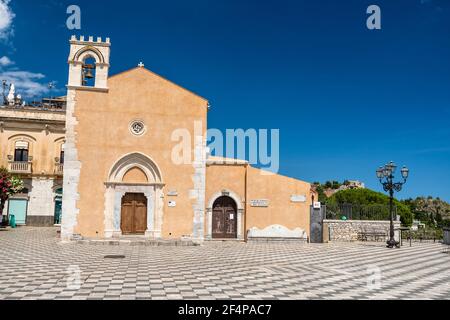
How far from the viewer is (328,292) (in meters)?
9.37

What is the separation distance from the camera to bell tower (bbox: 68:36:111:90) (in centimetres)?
2128

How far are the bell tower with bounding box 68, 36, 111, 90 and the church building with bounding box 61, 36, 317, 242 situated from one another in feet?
0.16

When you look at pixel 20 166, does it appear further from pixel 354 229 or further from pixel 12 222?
pixel 354 229

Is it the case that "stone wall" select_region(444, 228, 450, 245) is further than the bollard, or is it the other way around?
the bollard

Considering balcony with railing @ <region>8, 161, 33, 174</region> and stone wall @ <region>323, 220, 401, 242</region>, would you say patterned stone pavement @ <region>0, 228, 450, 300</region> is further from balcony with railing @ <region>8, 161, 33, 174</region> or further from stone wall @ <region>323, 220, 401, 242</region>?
balcony with railing @ <region>8, 161, 33, 174</region>

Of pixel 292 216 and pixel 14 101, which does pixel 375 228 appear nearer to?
pixel 292 216

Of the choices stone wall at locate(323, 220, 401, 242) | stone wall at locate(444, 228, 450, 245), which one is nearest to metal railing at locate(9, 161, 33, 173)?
stone wall at locate(323, 220, 401, 242)

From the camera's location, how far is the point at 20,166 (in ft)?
115

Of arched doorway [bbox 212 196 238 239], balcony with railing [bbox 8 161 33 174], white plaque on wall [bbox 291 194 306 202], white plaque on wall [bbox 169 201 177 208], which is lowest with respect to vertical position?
arched doorway [bbox 212 196 238 239]

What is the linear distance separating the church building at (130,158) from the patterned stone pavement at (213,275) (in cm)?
342

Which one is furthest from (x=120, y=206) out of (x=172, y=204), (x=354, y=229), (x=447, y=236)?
(x=447, y=236)

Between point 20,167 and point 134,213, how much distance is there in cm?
1831

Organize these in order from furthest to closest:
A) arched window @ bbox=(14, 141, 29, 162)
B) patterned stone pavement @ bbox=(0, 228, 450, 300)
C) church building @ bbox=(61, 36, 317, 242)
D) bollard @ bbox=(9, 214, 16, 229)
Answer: arched window @ bbox=(14, 141, 29, 162), bollard @ bbox=(9, 214, 16, 229), church building @ bbox=(61, 36, 317, 242), patterned stone pavement @ bbox=(0, 228, 450, 300)

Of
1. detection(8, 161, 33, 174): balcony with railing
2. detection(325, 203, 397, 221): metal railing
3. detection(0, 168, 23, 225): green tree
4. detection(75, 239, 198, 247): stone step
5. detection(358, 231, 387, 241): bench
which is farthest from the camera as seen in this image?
detection(8, 161, 33, 174): balcony with railing
